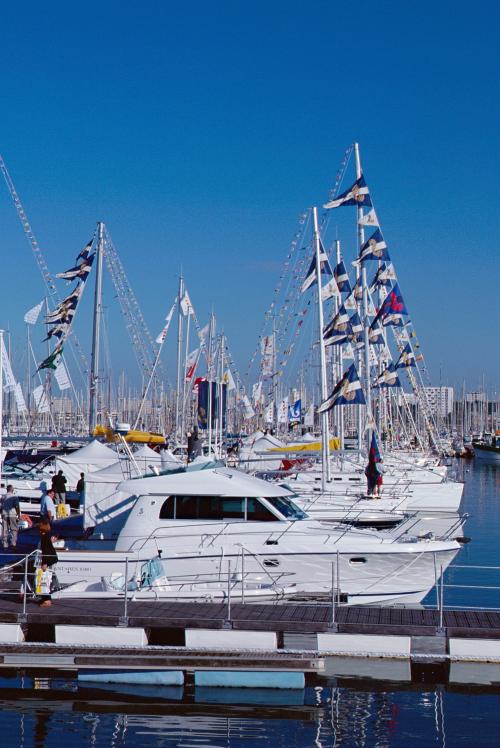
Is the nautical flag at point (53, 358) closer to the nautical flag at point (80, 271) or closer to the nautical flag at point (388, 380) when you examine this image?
the nautical flag at point (80, 271)

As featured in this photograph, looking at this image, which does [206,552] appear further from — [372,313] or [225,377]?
[225,377]

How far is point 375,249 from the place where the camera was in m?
43.2

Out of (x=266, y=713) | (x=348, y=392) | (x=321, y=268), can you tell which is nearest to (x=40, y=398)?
(x=321, y=268)

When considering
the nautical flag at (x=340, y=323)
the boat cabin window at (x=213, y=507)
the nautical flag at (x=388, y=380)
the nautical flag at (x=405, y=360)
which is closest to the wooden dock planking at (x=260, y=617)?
the boat cabin window at (x=213, y=507)

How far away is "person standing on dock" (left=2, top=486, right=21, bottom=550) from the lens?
26406 millimetres

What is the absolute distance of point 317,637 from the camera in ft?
60.0

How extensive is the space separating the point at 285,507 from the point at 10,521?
8001mm

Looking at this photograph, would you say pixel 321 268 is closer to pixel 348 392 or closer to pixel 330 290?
pixel 330 290

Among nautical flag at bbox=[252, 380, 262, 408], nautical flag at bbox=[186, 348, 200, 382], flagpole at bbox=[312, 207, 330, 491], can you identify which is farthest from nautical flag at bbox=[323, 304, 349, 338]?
nautical flag at bbox=[252, 380, 262, 408]

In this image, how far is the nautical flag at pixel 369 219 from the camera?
42469mm

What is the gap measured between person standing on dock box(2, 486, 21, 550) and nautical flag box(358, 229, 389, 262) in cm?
2210

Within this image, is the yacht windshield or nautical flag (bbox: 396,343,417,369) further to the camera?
nautical flag (bbox: 396,343,417,369)

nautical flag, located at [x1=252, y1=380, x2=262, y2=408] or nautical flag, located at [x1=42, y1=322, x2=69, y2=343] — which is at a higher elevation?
nautical flag, located at [x1=42, y1=322, x2=69, y2=343]

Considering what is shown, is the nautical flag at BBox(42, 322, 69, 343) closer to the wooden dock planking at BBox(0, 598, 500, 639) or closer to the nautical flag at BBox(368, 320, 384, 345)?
the nautical flag at BBox(368, 320, 384, 345)
